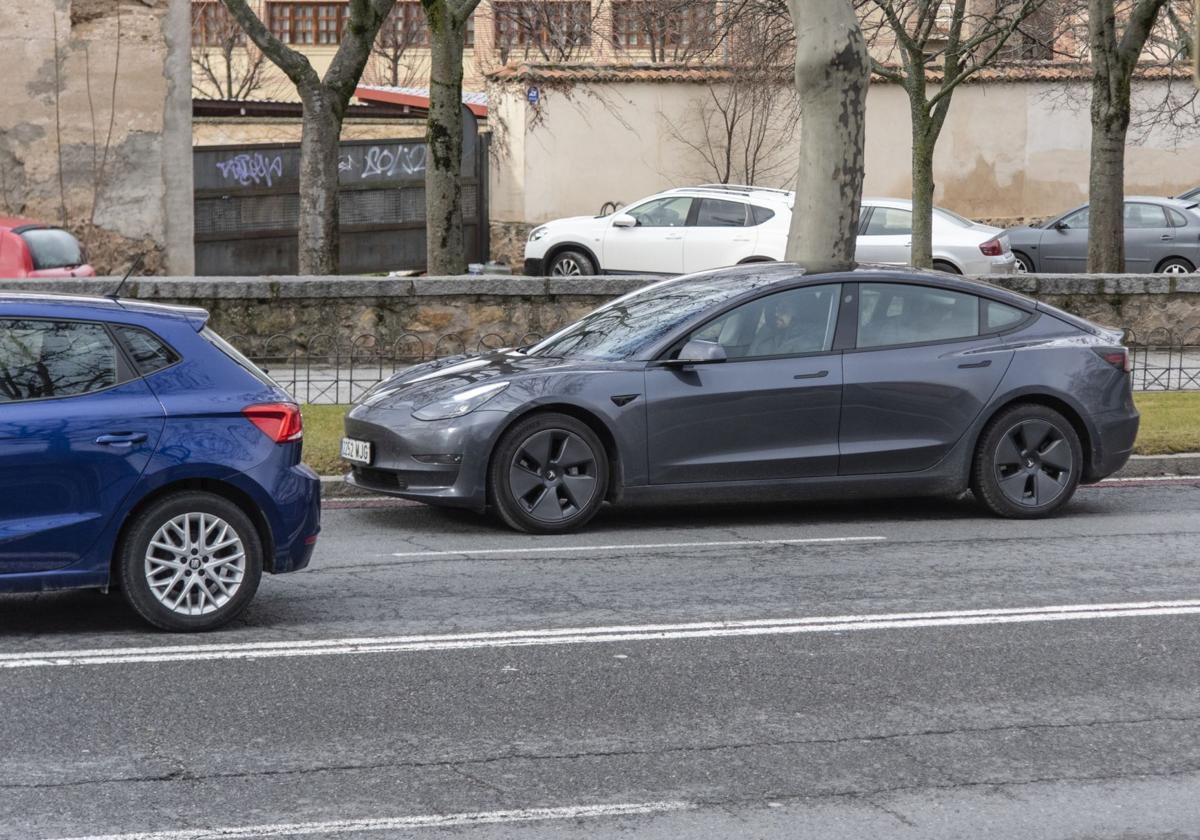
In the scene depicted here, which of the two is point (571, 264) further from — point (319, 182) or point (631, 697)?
point (631, 697)

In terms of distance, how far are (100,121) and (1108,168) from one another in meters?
12.3

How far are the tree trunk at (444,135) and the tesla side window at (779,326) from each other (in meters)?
8.44

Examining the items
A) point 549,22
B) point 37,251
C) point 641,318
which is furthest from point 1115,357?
point 549,22

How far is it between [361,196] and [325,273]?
10.7 m

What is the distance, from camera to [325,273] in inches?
746

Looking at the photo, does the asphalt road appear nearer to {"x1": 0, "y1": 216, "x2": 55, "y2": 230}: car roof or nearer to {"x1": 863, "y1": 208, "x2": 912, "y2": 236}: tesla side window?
{"x1": 0, "y1": 216, "x2": 55, "y2": 230}: car roof

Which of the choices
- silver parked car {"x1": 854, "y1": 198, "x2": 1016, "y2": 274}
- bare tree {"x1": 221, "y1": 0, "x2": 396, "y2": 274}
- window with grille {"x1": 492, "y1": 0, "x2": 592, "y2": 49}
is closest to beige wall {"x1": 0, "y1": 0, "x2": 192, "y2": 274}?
bare tree {"x1": 221, "y1": 0, "x2": 396, "y2": 274}

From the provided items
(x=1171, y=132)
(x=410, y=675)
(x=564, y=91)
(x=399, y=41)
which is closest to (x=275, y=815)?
(x=410, y=675)

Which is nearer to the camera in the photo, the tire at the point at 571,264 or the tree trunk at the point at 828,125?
the tree trunk at the point at 828,125

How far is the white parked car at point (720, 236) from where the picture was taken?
2352 cm

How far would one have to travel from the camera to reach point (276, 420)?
7.59 m

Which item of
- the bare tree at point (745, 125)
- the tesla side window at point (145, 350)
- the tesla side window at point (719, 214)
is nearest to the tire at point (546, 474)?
the tesla side window at point (145, 350)

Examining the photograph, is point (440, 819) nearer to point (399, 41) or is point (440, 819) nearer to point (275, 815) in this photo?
point (275, 815)

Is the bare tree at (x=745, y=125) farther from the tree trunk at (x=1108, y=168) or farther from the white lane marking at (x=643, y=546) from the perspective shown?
the white lane marking at (x=643, y=546)
